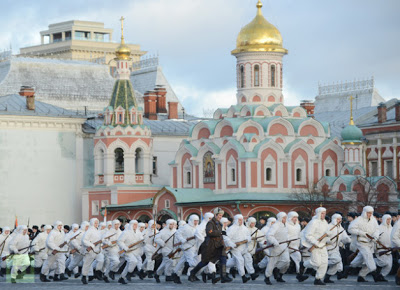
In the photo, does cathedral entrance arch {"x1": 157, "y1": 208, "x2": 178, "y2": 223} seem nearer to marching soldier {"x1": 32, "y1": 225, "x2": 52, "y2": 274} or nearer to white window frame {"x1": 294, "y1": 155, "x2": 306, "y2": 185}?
white window frame {"x1": 294, "y1": 155, "x2": 306, "y2": 185}

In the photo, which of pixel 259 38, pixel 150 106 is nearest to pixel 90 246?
pixel 259 38

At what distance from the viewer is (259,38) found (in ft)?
210

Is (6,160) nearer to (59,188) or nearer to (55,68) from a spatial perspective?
(59,188)

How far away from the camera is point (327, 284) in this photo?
2845cm

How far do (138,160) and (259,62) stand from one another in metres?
8.59

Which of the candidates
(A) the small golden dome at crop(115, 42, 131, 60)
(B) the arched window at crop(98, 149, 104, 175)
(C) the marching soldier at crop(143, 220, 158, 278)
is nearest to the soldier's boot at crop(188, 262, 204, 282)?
(C) the marching soldier at crop(143, 220, 158, 278)

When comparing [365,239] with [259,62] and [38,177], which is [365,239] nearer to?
[259,62]

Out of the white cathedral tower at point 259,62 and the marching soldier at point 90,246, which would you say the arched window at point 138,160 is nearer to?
the white cathedral tower at point 259,62

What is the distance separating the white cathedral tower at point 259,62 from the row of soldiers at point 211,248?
1130 inches

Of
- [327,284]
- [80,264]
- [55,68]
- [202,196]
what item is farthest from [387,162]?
[327,284]

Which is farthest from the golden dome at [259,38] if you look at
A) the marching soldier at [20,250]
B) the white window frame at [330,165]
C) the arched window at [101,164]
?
the marching soldier at [20,250]

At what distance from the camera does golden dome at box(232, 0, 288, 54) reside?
210 ft

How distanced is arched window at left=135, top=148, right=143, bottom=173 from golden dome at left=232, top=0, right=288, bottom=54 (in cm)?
748

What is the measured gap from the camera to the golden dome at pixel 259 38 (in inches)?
2518
